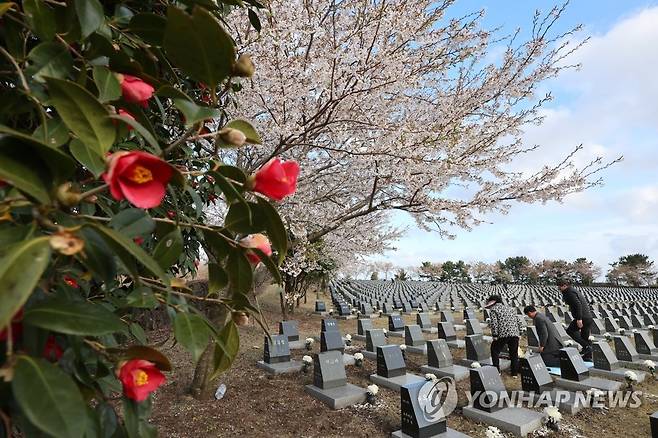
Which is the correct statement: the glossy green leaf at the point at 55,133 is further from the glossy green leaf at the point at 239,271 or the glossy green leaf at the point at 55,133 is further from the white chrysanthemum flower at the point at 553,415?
the white chrysanthemum flower at the point at 553,415

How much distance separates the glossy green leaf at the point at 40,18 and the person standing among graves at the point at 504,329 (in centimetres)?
639

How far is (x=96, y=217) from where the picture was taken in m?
0.63

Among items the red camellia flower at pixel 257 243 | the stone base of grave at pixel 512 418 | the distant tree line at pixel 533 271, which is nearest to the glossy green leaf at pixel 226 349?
the red camellia flower at pixel 257 243

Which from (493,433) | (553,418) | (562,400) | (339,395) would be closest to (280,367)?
(339,395)

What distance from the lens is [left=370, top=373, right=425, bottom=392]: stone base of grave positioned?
5410 millimetres

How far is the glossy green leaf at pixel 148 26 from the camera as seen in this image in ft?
2.87

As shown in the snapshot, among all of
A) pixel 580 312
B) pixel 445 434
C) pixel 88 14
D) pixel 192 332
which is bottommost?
pixel 445 434

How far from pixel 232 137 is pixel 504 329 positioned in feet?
20.8

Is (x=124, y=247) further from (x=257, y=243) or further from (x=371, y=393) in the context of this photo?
(x=371, y=393)

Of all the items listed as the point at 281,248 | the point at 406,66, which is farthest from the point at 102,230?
the point at 406,66

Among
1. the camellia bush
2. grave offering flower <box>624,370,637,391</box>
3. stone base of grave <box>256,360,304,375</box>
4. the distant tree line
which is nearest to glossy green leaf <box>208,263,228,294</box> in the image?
the camellia bush

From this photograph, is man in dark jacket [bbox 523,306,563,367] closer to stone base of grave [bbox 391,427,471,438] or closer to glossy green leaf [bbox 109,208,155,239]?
stone base of grave [bbox 391,427,471,438]

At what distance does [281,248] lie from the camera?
0.85 meters

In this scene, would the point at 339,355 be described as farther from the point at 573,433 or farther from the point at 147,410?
the point at 147,410
